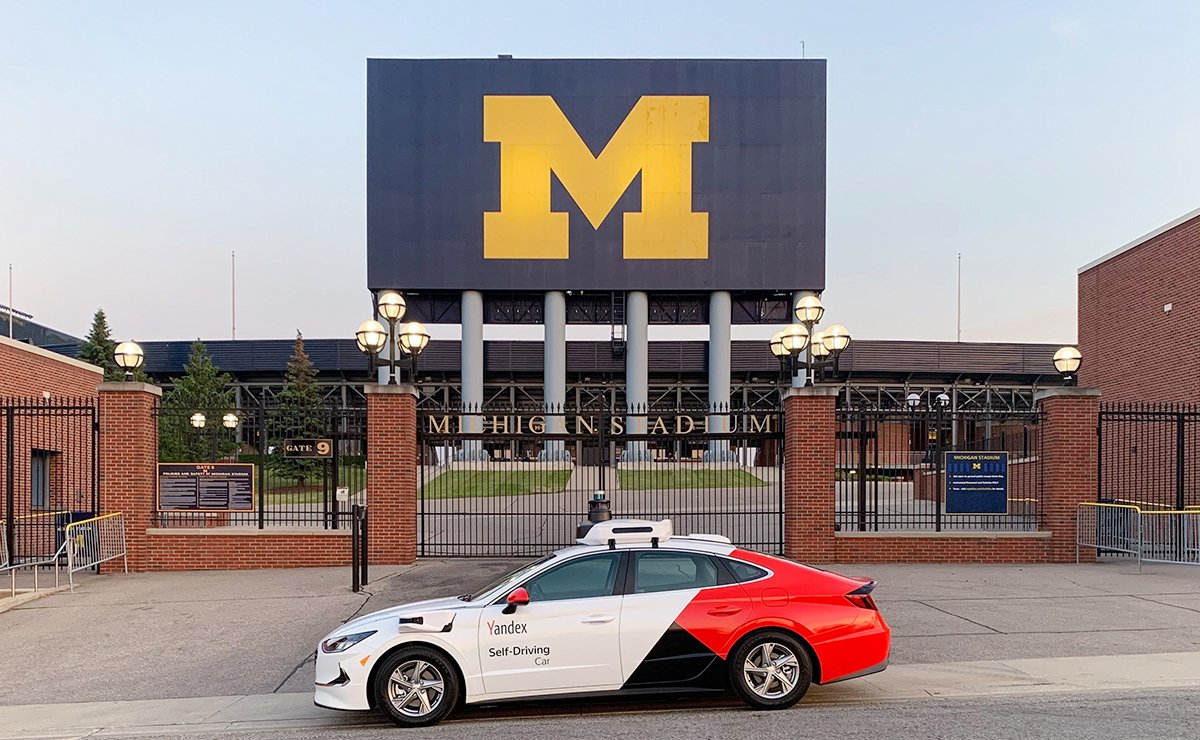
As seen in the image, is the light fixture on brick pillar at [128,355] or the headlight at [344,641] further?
the light fixture on brick pillar at [128,355]

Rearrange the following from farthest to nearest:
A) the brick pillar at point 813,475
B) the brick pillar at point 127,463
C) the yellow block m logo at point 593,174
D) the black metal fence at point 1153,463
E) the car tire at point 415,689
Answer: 1. the yellow block m logo at point 593,174
2. the black metal fence at point 1153,463
3. the brick pillar at point 813,475
4. the brick pillar at point 127,463
5. the car tire at point 415,689

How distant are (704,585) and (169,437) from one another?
37340 mm

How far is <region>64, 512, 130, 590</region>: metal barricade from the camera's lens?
14.6 metres

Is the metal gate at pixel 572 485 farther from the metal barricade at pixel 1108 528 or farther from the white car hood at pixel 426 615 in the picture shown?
the white car hood at pixel 426 615

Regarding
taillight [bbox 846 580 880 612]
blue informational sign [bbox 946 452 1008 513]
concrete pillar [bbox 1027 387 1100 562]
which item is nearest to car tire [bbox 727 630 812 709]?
taillight [bbox 846 580 880 612]

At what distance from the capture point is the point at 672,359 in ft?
157

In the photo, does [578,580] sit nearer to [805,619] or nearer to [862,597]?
[805,619]

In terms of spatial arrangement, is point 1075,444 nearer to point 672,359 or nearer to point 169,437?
point 672,359

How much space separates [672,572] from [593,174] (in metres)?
33.7

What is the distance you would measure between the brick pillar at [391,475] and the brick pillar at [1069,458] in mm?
11198

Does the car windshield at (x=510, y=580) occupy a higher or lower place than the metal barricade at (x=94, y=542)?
higher

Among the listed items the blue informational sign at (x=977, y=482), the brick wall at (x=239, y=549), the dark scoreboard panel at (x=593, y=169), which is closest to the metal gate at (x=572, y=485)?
the brick wall at (x=239, y=549)

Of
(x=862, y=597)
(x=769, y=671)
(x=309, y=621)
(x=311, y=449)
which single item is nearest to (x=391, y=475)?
(x=311, y=449)

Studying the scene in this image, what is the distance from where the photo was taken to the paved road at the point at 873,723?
22.2 feet
